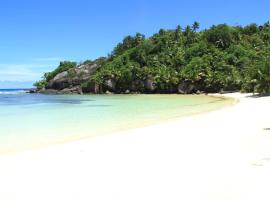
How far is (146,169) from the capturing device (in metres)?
7.15

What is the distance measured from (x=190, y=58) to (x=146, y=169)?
63679 mm

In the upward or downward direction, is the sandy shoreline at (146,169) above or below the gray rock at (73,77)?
below

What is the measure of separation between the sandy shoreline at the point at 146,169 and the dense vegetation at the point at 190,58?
149 ft

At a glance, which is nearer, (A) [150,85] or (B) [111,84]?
(A) [150,85]

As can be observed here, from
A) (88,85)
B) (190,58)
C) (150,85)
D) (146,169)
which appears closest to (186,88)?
(150,85)

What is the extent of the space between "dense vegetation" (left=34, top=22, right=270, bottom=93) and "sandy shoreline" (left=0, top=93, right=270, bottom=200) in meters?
45.5

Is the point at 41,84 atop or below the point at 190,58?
below

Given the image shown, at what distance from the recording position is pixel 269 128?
12.0 metres

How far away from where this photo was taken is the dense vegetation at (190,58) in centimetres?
6022

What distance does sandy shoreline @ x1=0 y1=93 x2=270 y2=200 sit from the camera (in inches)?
225

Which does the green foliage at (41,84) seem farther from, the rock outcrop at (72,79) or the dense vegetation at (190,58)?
the dense vegetation at (190,58)

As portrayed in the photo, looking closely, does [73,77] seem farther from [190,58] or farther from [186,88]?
[186,88]

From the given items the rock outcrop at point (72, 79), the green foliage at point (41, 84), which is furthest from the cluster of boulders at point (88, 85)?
the green foliage at point (41, 84)

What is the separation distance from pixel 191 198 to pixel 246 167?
1940 millimetres
